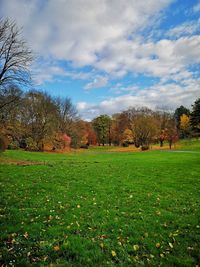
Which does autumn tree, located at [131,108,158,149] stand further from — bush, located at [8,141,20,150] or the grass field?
the grass field

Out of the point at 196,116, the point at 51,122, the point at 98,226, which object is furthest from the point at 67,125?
the point at 98,226

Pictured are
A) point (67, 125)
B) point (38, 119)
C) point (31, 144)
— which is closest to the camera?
point (31, 144)

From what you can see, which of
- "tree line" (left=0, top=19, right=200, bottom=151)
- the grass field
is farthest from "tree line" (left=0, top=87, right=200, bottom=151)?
the grass field

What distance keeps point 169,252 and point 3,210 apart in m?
5.86

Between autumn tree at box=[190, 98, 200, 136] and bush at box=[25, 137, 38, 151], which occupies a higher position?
autumn tree at box=[190, 98, 200, 136]

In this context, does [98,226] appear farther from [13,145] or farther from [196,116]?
[196,116]

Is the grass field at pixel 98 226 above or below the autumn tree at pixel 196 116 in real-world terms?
below

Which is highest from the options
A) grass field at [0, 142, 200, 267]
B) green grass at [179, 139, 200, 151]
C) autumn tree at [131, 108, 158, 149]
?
autumn tree at [131, 108, 158, 149]

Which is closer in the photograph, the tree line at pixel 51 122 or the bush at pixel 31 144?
the tree line at pixel 51 122

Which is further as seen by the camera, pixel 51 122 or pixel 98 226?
pixel 51 122

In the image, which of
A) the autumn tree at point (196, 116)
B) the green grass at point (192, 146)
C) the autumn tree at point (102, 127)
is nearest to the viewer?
the green grass at point (192, 146)

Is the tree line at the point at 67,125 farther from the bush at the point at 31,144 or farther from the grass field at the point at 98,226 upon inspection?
the grass field at the point at 98,226

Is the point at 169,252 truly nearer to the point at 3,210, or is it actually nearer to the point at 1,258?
the point at 1,258

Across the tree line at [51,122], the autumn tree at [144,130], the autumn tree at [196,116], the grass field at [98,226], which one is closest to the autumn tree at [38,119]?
the tree line at [51,122]
